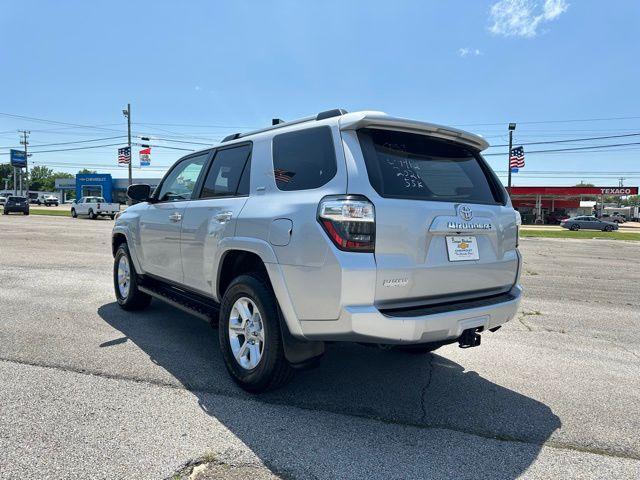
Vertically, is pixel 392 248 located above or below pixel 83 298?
above

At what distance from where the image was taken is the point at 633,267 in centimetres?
1269

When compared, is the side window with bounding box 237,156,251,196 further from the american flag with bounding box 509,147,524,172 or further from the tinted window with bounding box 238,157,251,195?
the american flag with bounding box 509,147,524,172

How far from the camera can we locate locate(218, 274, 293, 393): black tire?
3.22 metres

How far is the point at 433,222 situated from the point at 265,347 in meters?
1.44

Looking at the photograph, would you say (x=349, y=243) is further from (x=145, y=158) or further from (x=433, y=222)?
(x=145, y=158)

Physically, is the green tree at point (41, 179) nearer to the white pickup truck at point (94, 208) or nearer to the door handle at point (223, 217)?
the white pickup truck at point (94, 208)

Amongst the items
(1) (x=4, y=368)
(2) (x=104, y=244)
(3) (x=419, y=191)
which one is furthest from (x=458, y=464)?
(2) (x=104, y=244)

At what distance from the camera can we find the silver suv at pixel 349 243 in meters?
2.83

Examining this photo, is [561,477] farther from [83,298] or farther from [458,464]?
[83,298]

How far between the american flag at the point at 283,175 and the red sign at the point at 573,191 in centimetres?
5864

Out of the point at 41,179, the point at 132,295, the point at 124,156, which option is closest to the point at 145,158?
the point at 124,156

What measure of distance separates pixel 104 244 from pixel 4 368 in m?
12.0

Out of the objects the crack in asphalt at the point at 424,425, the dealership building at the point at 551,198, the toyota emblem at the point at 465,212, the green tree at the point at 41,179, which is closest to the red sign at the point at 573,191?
the dealership building at the point at 551,198

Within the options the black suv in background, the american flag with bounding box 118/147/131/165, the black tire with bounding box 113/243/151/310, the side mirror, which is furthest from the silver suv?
the black suv in background
